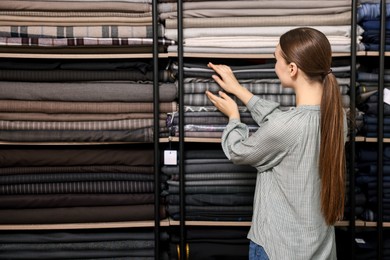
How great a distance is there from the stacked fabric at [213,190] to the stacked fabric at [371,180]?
1.63 ft

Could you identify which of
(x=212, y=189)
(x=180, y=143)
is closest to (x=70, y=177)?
(x=180, y=143)

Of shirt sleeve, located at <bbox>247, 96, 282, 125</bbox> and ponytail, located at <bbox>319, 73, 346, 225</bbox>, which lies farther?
shirt sleeve, located at <bbox>247, 96, 282, 125</bbox>

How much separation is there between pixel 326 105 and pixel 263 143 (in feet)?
0.77

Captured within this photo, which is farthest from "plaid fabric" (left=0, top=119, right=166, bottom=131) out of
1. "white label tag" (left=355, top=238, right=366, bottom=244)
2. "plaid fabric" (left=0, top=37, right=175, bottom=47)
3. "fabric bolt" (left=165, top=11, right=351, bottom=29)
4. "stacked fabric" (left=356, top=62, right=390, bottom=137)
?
"white label tag" (left=355, top=238, right=366, bottom=244)

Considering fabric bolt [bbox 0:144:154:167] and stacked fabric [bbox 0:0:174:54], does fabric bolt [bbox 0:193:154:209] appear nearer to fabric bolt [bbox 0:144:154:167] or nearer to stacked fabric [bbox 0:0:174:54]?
fabric bolt [bbox 0:144:154:167]

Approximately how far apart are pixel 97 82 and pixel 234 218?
85 cm

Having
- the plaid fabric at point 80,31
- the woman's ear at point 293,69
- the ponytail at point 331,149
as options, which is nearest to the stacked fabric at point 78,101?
the plaid fabric at point 80,31

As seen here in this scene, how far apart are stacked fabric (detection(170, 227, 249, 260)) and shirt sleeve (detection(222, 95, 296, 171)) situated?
0.54 meters

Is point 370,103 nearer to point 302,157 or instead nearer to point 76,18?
point 302,157

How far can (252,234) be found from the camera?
4.51 feet

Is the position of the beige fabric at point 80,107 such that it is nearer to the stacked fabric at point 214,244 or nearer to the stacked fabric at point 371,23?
the stacked fabric at point 214,244

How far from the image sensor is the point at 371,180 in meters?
1.74

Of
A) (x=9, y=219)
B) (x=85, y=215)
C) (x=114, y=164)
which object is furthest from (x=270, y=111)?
(x=9, y=219)

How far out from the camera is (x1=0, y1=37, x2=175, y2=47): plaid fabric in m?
1.67
